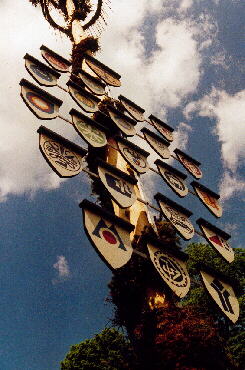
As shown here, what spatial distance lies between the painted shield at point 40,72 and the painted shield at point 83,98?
364 mm

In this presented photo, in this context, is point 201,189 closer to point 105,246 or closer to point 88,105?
point 88,105

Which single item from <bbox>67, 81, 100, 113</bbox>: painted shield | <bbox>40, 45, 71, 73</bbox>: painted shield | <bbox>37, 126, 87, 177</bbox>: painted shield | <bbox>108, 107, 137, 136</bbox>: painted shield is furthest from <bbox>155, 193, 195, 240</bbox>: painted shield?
<bbox>40, 45, 71, 73</bbox>: painted shield

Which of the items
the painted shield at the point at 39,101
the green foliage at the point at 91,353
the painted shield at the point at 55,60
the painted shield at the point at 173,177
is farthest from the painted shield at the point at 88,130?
the green foliage at the point at 91,353

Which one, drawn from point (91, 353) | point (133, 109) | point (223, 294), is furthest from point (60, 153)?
point (91, 353)

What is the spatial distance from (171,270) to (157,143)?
3.97 metres

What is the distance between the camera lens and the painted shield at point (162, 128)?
27.8 ft

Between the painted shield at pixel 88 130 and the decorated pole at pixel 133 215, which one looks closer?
the decorated pole at pixel 133 215

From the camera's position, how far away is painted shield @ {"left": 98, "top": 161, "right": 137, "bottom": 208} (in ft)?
14.6

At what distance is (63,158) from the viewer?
4.58m

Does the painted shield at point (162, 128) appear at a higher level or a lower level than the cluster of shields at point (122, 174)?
higher

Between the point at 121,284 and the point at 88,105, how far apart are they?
348cm

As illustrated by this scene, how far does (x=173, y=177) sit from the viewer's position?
646 cm

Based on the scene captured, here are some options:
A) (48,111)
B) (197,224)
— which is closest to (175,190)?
(197,224)

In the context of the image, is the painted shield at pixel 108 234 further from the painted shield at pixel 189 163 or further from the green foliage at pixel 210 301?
the green foliage at pixel 210 301
